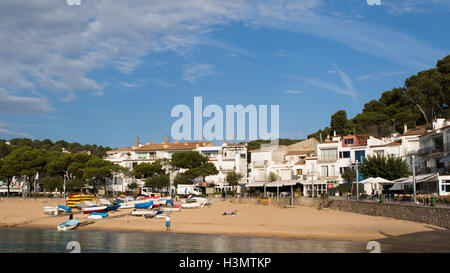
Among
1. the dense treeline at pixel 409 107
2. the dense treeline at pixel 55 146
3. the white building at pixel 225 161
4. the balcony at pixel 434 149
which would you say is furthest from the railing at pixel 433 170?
the dense treeline at pixel 55 146

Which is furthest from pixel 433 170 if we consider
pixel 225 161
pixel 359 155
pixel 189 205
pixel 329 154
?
pixel 225 161

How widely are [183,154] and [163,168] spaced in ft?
18.6

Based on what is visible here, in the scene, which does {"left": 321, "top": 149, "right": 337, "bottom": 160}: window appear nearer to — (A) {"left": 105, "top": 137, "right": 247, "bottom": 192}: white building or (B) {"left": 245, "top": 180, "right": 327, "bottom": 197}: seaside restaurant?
(B) {"left": 245, "top": 180, "right": 327, "bottom": 197}: seaside restaurant

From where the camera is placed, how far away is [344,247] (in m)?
23.5

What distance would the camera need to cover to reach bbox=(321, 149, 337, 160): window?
5994cm

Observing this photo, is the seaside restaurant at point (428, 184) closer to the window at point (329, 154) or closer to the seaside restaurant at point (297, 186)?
the seaside restaurant at point (297, 186)

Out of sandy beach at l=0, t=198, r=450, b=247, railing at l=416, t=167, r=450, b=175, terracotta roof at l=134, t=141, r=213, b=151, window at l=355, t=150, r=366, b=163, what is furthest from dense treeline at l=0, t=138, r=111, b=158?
railing at l=416, t=167, r=450, b=175

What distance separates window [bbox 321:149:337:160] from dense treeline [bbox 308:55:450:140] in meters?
12.3

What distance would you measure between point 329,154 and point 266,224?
29708mm

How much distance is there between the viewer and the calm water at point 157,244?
76.9 feet

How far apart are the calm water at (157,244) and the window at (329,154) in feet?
114

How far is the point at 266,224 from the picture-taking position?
110 feet

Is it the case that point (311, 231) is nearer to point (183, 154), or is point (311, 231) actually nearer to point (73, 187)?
point (183, 154)

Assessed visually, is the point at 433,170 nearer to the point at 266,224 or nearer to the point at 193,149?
the point at 266,224
